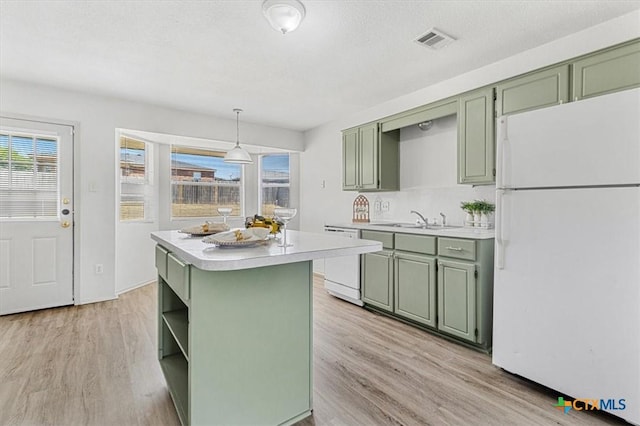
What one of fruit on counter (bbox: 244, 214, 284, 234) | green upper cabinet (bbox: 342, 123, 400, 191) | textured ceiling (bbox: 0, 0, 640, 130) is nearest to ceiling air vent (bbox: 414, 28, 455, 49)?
textured ceiling (bbox: 0, 0, 640, 130)

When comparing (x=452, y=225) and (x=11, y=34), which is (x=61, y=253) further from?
(x=452, y=225)

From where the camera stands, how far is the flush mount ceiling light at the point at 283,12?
76.7 inches

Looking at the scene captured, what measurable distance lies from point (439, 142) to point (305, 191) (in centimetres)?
256

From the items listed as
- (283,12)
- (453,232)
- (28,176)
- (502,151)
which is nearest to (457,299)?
(453,232)

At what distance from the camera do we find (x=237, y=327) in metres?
1.51

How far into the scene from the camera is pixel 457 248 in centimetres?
269

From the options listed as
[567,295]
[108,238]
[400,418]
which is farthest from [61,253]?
[567,295]

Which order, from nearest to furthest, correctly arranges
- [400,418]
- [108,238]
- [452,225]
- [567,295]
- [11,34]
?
[400,418] → [567,295] → [11,34] → [452,225] → [108,238]

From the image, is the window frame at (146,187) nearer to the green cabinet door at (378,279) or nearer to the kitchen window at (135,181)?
the kitchen window at (135,181)

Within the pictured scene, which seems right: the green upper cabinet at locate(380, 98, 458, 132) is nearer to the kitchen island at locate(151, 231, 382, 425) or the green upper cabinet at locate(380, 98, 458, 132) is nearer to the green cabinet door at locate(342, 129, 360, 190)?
the green cabinet door at locate(342, 129, 360, 190)

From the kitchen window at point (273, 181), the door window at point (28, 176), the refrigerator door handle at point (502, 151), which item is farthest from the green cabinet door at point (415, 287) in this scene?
the door window at point (28, 176)

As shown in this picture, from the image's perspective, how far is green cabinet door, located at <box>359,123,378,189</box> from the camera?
388cm

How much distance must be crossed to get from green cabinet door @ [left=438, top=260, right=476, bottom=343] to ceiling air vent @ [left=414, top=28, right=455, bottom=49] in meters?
1.73

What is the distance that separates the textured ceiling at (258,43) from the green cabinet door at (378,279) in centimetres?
182
